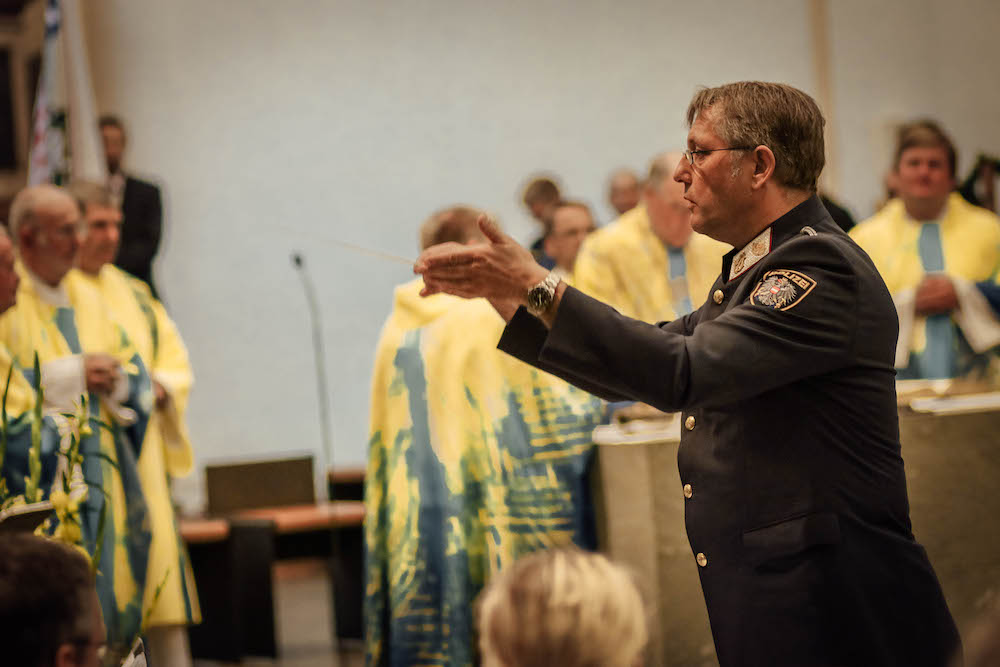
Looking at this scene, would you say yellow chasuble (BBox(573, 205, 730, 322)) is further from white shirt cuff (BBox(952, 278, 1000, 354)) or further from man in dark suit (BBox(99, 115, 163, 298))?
man in dark suit (BBox(99, 115, 163, 298))

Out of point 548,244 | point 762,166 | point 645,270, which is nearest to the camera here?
point 762,166

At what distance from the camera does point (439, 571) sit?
13.6 ft

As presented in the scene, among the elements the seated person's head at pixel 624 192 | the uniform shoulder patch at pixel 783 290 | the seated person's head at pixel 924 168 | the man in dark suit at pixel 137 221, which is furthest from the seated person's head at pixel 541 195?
the uniform shoulder patch at pixel 783 290

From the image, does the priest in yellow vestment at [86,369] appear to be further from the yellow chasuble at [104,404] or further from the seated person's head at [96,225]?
the seated person's head at [96,225]

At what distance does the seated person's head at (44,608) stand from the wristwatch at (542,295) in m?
0.73

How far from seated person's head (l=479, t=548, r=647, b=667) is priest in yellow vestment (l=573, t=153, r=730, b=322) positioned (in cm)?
321

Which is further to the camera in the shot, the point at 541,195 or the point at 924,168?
the point at 541,195

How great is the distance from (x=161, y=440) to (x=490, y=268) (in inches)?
→ 123

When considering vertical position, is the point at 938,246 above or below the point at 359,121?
below

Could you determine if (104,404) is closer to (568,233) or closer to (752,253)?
(568,233)

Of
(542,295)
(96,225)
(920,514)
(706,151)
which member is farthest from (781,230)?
(96,225)

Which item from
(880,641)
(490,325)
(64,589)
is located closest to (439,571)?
(490,325)

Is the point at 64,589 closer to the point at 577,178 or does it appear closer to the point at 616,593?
the point at 616,593

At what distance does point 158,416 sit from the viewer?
15.6 feet
